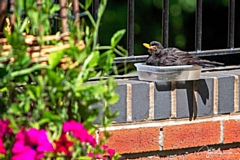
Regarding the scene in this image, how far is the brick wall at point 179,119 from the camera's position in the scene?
2996mm

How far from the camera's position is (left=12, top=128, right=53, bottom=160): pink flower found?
1.87m

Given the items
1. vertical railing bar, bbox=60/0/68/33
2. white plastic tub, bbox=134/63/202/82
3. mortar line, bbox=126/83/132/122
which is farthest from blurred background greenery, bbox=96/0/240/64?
vertical railing bar, bbox=60/0/68/33

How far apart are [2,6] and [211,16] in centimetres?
378

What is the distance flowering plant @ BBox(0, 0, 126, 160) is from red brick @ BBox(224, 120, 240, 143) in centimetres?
131

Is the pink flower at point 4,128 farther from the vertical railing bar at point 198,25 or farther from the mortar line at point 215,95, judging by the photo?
the vertical railing bar at point 198,25

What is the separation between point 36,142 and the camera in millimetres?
1881

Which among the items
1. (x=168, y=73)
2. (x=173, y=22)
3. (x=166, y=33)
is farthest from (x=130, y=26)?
(x=173, y=22)

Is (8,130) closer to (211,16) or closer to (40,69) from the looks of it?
(40,69)

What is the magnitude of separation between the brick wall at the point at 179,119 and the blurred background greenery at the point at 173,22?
2.17 meters

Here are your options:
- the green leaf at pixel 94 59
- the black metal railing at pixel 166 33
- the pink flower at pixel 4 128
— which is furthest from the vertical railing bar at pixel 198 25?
the pink flower at pixel 4 128

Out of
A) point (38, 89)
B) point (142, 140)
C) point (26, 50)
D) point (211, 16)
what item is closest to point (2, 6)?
point (26, 50)

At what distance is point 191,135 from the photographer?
3150 millimetres

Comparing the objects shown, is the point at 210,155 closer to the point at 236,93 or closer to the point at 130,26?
the point at 236,93

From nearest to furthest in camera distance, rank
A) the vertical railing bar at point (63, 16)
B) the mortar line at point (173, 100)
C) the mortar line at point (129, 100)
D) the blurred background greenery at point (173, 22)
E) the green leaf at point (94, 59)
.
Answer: the green leaf at point (94, 59) → the vertical railing bar at point (63, 16) → the mortar line at point (129, 100) → the mortar line at point (173, 100) → the blurred background greenery at point (173, 22)
